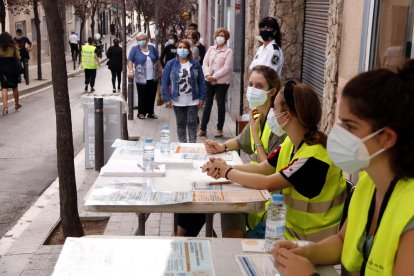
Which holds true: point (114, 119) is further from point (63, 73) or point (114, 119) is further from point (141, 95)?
point (141, 95)

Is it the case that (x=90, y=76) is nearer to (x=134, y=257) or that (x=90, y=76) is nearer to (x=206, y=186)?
(x=206, y=186)

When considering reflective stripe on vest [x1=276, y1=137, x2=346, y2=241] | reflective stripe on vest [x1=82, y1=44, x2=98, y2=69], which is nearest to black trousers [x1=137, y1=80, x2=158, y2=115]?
reflective stripe on vest [x1=82, y1=44, x2=98, y2=69]

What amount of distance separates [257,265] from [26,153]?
8.31 m

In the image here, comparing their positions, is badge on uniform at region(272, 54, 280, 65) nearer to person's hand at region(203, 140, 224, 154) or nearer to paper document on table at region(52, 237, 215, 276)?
person's hand at region(203, 140, 224, 154)

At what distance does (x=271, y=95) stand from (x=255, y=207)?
1.55 meters

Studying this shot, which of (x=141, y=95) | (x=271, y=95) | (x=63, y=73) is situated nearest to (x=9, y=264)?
(x=63, y=73)

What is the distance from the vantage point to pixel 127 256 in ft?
9.00

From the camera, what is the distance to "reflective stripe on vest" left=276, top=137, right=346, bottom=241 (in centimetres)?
349

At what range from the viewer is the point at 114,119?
28.0 ft

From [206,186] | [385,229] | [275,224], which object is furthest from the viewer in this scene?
[206,186]

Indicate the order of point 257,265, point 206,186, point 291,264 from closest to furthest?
1. point 291,264
2. point 257,265
3. point 206,186

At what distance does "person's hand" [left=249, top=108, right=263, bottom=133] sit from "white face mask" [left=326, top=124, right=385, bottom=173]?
2.16m

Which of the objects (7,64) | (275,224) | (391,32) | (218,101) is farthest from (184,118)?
(7,64)

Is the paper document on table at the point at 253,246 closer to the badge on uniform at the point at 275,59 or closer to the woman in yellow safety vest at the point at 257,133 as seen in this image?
the woman in yellow safety vest at the point at 257,133
